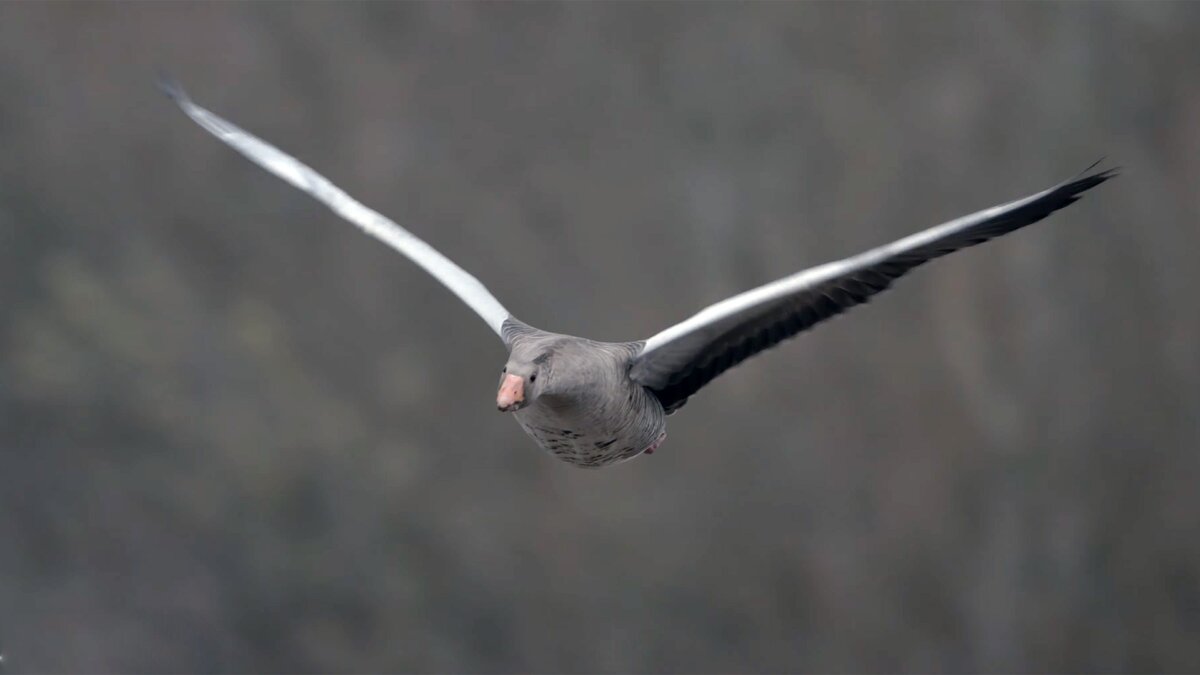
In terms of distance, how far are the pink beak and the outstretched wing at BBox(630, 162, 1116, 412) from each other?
48 centimetres

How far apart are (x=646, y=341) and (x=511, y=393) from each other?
706 millimetres

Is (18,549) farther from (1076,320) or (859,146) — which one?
(1076,320)

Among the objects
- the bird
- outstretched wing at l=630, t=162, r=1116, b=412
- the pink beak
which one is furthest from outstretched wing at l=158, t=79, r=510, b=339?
the pink beak

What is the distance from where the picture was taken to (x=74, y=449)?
725 centimetres

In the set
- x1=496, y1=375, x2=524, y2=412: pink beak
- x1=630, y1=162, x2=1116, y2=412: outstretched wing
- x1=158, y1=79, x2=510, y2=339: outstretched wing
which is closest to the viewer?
x1=496, y1=375, x2=524, y2=412: pink beak

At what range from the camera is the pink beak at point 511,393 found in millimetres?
2695

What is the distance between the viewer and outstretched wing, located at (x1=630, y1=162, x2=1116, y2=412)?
2816mm

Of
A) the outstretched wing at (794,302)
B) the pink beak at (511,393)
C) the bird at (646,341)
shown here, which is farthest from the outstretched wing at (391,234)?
the pink beak at (511,393)

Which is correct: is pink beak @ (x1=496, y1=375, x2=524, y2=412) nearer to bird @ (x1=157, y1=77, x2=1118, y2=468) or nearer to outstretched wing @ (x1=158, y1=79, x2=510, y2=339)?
bird @ (x1=157, y1=77, x2=1118, y2=468)

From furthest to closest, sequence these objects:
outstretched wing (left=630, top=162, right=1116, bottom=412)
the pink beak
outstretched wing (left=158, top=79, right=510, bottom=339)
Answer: outstretched wing (left=158, top=79, right=510, bottom=339)
outstretched wing (left=630, top=162, right=1116, bottom=412)
the pink beak

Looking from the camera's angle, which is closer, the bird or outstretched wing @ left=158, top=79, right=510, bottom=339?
the bird

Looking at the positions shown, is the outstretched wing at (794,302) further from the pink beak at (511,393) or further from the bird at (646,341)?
the pink beak at (511,393)

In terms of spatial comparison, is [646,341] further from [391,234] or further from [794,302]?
[391,234]

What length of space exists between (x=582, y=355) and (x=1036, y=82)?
6.01 metres
